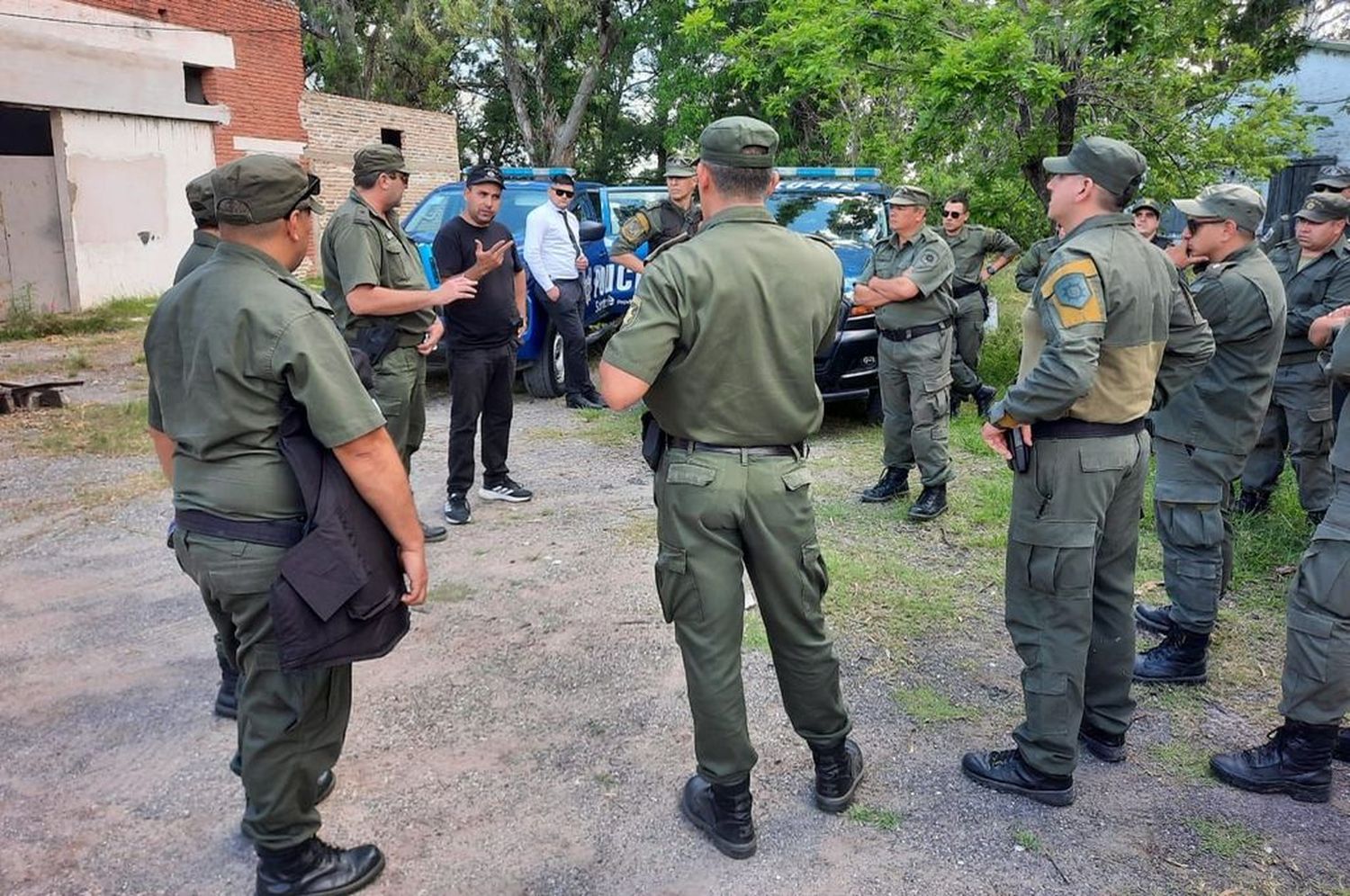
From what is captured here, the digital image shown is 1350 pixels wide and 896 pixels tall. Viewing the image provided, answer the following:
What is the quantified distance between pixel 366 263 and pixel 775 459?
242cm

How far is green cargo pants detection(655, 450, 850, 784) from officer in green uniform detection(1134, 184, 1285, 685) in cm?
180

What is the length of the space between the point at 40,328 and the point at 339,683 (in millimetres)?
12611

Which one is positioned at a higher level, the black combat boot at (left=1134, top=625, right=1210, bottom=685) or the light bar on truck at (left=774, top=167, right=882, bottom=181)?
the light bar on truck at (left=774, top=167, right=882, bottom=181)

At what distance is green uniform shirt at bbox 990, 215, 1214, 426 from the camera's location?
2.79 m

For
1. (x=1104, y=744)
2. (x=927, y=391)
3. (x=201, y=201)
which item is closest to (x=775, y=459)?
(x=1104, y=744)

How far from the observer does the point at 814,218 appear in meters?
8.09

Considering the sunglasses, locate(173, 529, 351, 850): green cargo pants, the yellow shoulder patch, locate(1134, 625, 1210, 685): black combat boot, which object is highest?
the sunglasses

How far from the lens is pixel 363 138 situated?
19.8 m

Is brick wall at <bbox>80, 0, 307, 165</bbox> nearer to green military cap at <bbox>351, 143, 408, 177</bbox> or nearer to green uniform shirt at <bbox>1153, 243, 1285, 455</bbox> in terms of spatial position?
green military cap at <bbox>351, 143, 408, 177</bbox>

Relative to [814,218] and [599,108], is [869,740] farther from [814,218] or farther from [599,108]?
[599,108]

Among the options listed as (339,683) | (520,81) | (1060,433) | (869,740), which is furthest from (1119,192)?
(520,81)

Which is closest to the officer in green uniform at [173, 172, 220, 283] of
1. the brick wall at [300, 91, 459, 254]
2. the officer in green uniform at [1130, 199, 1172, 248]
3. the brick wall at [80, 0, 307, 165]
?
the officer in green uniform at [1130, 199, 1172, 248]

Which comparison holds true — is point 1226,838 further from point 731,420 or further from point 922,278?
point 922,278

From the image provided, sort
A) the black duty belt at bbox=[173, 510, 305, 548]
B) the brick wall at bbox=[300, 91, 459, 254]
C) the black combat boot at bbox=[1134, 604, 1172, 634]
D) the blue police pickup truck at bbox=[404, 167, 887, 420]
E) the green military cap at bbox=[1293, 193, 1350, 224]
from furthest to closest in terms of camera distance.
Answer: the brick wall at bbox=[300, 91, 459, 254]
the blue police pickup truck at bbox=[404, 167, 887, 420]
the green military cap at bbox=[1293, 193, 1350, 224]
the black combat boot at bbox=[1134, 604, 1172, 634]
the black duty belt at bbox=[173, 510, 305, 548]
